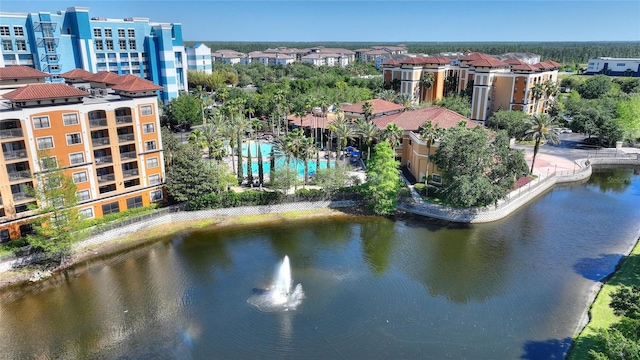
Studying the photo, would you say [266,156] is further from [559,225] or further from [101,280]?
[559,225]

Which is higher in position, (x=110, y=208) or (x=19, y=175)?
(x=19, y=175)

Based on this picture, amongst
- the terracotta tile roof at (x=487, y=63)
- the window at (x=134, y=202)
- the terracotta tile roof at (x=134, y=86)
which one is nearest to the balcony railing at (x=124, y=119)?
the terracotta tile roof at (x=134, y=86)

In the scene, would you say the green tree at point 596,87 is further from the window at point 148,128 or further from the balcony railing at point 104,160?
the balcony railing at point 104,160

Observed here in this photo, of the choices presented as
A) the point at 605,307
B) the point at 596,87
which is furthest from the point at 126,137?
the point at 596,87

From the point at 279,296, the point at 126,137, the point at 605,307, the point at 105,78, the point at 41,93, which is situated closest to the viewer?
the point at 605,307

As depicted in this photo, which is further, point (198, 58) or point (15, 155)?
point (198, 58)

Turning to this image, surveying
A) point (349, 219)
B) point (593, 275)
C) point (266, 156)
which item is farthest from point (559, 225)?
point (266, 156)

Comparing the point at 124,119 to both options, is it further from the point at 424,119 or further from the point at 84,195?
the point at 424,119
